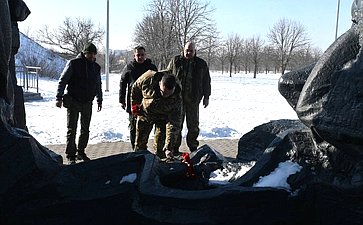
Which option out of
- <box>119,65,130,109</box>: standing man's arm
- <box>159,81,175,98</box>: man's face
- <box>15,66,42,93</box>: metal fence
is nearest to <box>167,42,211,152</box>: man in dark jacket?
<box>119,65,130,109</box>: standing man's arm

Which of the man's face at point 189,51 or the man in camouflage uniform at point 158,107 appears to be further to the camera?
the man's face at point 189,51

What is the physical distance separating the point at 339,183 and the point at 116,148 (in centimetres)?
500

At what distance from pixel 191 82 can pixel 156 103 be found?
1.49 meters

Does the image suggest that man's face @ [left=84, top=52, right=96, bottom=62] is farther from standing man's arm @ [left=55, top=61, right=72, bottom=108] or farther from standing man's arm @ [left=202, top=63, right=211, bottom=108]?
standing man's arm @ [left=202, top=63, right=211, bottom=108]

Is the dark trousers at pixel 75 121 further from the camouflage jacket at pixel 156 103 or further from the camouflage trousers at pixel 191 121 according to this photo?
the camouflage trousers at pixel 191 121

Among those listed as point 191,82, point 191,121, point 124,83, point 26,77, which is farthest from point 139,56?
point 26,77

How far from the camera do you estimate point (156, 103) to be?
4.62 metres

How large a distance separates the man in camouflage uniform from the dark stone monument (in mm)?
2001

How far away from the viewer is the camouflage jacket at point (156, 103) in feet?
14.8

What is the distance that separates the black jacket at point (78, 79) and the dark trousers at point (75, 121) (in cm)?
9

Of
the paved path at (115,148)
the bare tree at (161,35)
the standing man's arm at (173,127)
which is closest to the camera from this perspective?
the standing man's arm at (173,127)

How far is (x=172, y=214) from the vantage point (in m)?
2.13

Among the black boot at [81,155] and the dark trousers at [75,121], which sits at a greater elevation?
the dark trousers at [75,121]

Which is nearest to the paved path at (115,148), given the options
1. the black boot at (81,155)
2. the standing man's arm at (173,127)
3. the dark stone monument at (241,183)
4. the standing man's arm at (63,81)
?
the black boot at (81,155)
